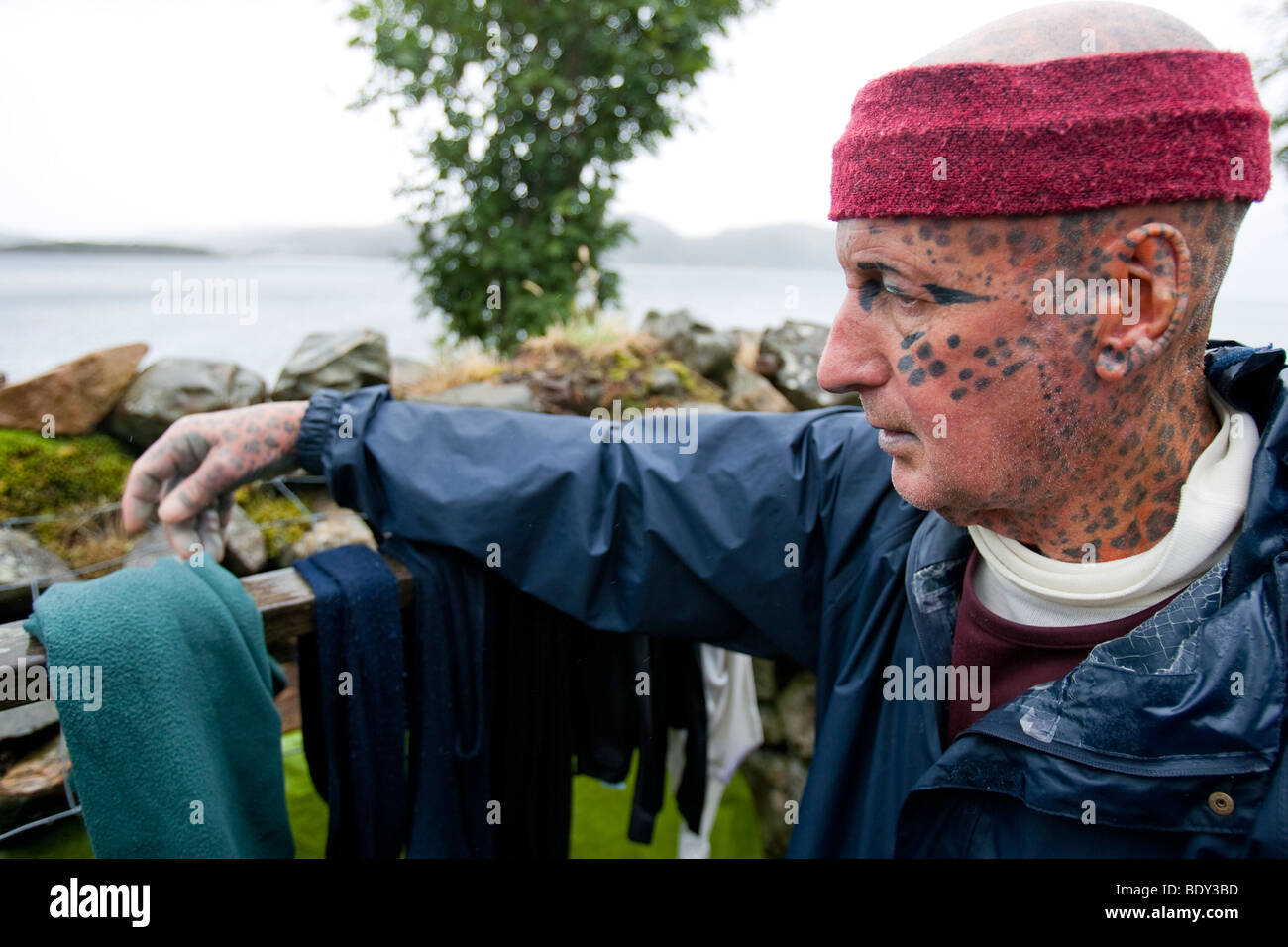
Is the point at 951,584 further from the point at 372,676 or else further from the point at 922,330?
the point at 372,676

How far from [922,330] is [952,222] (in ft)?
0.55

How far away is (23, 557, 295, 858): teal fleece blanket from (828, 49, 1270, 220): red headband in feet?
4.70

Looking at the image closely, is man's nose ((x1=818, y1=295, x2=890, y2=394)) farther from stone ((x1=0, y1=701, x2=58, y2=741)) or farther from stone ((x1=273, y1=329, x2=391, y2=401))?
stone ((x1=273, y1=329, x2=391, y2=401))

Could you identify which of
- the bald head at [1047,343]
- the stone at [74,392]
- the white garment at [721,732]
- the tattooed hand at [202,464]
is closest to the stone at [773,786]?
the white garment at [721,732]

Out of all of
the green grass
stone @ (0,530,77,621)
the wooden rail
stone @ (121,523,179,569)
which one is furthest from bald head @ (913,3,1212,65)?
stone @ (121,523,179,569)

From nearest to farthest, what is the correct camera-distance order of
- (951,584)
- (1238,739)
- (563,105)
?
1. (1238,739)
2. (951,584)
3. (563,105)

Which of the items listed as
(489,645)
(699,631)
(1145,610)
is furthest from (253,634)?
(1145,610)

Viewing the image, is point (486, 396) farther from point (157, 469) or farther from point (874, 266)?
point (874, 266)

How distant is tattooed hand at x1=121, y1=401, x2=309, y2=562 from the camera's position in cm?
175

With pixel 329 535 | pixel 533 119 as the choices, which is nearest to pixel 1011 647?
pixel 329 535

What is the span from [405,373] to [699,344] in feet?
6.89

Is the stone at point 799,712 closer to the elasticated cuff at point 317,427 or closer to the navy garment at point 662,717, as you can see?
the navy garment at point 662,717

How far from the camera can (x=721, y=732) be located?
2.43 meters

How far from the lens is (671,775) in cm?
256
